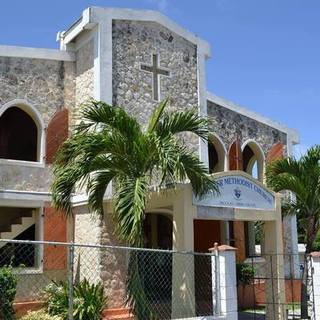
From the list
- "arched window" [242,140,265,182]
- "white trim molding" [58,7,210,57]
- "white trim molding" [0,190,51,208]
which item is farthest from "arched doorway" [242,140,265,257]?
"white trim molding" [0,190,51,208]

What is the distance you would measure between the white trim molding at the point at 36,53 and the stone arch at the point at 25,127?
4.33ft

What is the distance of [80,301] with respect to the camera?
1223 cm

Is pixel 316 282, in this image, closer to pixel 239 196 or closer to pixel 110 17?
pixel 239 196

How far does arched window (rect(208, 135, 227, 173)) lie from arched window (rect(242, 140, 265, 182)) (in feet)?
3.88

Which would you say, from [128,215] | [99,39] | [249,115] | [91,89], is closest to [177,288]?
[128,215]

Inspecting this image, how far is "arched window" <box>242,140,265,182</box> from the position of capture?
20.6 m

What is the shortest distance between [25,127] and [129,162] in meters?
5.59

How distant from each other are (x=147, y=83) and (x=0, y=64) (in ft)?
13.9

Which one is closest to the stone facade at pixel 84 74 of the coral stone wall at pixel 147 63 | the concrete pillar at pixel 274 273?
the coral stone wall at pixel 147 63

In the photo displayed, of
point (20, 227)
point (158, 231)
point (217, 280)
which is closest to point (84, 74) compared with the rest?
point (20, 227)

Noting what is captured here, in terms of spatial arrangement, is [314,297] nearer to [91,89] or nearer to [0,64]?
[91,89]

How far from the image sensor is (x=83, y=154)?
11711 mm

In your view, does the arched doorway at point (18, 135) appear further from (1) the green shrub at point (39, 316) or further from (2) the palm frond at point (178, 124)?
(2) the palm frond at point (178, 124)

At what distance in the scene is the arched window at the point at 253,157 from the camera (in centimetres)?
2063
